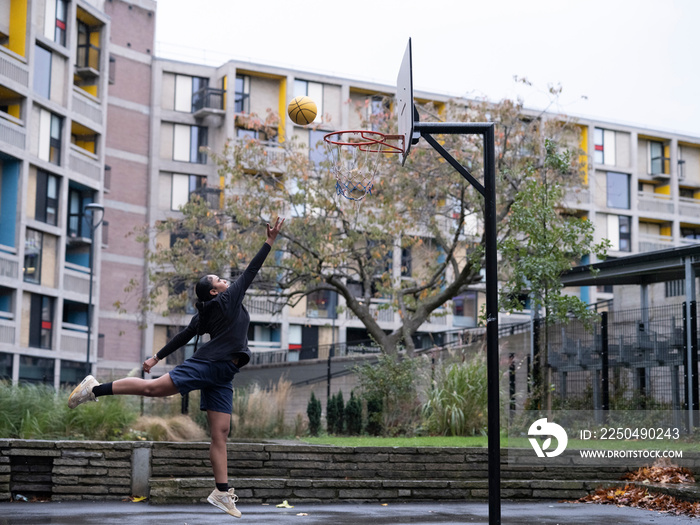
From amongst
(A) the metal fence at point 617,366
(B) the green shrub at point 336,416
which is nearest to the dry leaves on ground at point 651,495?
(A) the metal fence at point 617,366

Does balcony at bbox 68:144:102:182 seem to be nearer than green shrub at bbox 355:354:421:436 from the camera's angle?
No

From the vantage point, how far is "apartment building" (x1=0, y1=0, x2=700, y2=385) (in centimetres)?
3738

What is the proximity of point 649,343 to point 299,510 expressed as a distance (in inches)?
428

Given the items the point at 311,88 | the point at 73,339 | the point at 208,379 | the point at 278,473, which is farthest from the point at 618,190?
the point at 208,379

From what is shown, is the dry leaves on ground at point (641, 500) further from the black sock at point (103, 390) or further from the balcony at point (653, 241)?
the balcony at point (653, 241)

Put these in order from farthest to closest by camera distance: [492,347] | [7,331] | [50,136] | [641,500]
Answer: [50,136] < [7,331] < [641,500] < [492,347]

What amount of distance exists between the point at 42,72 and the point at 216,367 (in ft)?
113

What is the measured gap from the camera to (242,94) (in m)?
53.6

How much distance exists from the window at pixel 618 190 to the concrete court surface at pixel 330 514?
53.6 metres

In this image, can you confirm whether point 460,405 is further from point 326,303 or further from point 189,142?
point 189,142

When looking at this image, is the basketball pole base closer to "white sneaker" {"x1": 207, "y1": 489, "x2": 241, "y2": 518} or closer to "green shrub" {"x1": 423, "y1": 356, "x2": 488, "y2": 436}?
"white sneaker" {"x1": 207, "y1": 489, "x2": 241, "y2": 518}

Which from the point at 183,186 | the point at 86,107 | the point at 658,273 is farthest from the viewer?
the point at 183,186

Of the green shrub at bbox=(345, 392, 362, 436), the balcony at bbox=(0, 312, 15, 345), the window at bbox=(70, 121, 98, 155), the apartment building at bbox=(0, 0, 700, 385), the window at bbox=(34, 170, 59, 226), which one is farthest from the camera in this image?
the window at bbox=(70, 121, 98, 155)

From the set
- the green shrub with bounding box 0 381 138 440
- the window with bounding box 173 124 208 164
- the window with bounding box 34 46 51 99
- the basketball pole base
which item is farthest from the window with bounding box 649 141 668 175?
the basketball pole base
